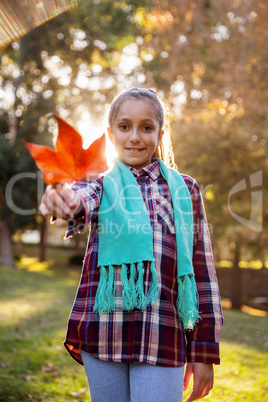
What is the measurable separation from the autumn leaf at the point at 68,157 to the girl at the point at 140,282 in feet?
0.83

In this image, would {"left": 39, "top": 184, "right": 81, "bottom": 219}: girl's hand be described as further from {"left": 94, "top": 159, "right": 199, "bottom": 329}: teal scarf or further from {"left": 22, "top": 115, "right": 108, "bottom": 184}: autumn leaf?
{"left": 94, "top": 159, "right": 199, "bottom": 329}: teal scarf

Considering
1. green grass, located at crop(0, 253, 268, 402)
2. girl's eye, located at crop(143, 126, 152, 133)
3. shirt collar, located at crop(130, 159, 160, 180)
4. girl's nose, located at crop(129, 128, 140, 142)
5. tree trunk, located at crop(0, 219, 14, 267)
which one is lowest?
green grass, located at crop(0, 253, 268, 402)

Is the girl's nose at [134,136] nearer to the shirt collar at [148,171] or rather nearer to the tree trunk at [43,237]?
the shirt collar at [148,171]

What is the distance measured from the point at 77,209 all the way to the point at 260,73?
14204mm

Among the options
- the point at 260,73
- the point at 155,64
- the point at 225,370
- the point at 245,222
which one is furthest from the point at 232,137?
the point at 225,370

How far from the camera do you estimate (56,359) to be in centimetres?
535

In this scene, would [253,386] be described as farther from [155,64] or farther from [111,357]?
[155,64]

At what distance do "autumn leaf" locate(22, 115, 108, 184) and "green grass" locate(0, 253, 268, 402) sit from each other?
3.44 meters

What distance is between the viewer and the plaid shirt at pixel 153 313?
1573 mm

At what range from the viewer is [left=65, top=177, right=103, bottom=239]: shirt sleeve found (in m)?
1.46

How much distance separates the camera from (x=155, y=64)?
15117 mm

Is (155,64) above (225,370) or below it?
above

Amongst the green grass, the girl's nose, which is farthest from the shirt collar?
the green grass

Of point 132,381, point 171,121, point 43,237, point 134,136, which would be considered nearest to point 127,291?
point 132,381
